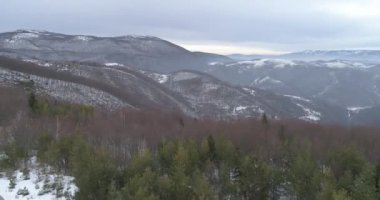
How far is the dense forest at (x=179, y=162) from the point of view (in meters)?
42.8

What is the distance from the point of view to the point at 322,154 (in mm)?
70562

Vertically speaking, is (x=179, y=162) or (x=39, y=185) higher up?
(x=179, y=162)

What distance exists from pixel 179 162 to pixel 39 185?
14076 millimetres

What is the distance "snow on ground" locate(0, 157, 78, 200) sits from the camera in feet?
149

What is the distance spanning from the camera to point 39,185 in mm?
47969

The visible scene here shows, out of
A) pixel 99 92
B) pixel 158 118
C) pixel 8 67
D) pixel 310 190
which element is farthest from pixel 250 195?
pixel 8 67

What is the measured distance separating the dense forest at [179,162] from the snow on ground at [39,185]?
92 cm

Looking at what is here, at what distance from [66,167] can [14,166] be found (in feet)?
18.0

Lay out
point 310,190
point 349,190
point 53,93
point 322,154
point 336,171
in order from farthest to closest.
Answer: point 53,93, point 322,154, point 336,171, point 310,190, point 349,190

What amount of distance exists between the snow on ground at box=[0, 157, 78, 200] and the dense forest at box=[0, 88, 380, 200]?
92 centimetres

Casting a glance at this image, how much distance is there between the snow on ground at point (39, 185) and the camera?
4528 cm

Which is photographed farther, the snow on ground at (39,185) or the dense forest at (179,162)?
the snow on ground at (39,185)

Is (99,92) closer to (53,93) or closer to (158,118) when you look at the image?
(53,93)

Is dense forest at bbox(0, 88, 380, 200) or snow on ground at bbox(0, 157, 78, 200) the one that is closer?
dense forest at bbox(0, 88, 380, 200)
